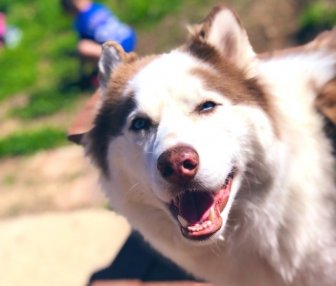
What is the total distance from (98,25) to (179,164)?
4.68 metres

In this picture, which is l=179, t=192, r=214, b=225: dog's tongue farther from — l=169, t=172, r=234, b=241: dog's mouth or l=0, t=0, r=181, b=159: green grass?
l=0, t=0, r=181, b=159: green grass

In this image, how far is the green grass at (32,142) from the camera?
6.72 meters

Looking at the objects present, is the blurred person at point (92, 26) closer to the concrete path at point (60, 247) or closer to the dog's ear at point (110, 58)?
the concrete path at point (60, 247)

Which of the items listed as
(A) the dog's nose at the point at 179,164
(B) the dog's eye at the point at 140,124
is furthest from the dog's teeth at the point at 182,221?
(B) the dog's eye at the point at 140,124

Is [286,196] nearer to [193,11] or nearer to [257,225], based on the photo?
[257,225]

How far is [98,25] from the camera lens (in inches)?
284

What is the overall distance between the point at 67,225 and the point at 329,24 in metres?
2.72

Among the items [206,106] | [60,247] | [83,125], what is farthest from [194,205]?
[60,247]

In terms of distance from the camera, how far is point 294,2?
23.7 feet

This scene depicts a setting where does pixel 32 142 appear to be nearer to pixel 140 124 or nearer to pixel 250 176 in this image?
pixel 140 124

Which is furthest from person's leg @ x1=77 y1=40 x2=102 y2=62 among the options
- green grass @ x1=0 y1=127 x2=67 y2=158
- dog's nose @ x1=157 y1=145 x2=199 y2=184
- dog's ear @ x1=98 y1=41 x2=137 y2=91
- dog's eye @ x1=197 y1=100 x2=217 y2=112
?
dog's nose @ x1=157 y1=145 x2=199 y2=184

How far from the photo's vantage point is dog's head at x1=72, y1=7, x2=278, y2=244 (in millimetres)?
2818

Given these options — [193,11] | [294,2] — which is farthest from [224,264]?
[193,11]

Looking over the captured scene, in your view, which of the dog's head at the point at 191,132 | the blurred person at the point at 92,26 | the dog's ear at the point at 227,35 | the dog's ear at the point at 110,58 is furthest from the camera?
the blurred person at the point at 92,26
